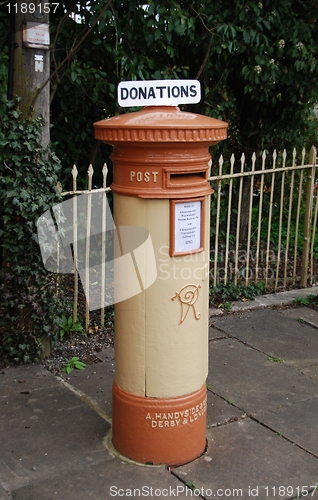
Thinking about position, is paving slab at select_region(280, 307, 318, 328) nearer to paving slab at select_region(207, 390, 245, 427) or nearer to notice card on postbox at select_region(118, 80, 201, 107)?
paving slab at select_region(207, 390, 245, 427)

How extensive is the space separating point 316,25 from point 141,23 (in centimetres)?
226

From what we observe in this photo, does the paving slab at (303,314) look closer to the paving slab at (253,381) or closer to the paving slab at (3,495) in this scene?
the paving slab at (253,381)

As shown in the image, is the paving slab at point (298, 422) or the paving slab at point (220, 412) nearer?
the paving slab at point (298, 422)

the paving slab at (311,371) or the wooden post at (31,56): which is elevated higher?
the wooden post at (31,56)

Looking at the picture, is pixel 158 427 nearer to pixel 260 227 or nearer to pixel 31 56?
pixel 31 56

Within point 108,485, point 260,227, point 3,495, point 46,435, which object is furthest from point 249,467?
point 260,227

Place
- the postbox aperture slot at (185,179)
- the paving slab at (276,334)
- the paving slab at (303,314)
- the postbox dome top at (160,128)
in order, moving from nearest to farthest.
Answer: the postbox dome top at (160,128), the postbox aperture slot at (185,179), the paving slab at (276,334), the paving slab at (303,314)

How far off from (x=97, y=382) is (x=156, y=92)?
2.25 meters

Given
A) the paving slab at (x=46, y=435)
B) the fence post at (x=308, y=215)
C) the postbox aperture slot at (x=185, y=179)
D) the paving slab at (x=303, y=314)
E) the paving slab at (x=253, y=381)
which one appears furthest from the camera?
the fence post at (x=308, y=215)

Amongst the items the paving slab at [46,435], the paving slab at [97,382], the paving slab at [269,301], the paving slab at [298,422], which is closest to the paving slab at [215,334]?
the paving slab at [269,301]

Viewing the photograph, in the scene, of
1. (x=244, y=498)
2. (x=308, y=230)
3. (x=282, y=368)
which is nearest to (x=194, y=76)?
(x=308, y=230)

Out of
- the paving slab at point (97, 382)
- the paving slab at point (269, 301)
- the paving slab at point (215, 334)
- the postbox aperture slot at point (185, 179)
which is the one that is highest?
the postbox aperture slot at point (185, 179)

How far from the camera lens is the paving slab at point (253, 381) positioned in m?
4.06

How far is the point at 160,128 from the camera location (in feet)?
9.29
